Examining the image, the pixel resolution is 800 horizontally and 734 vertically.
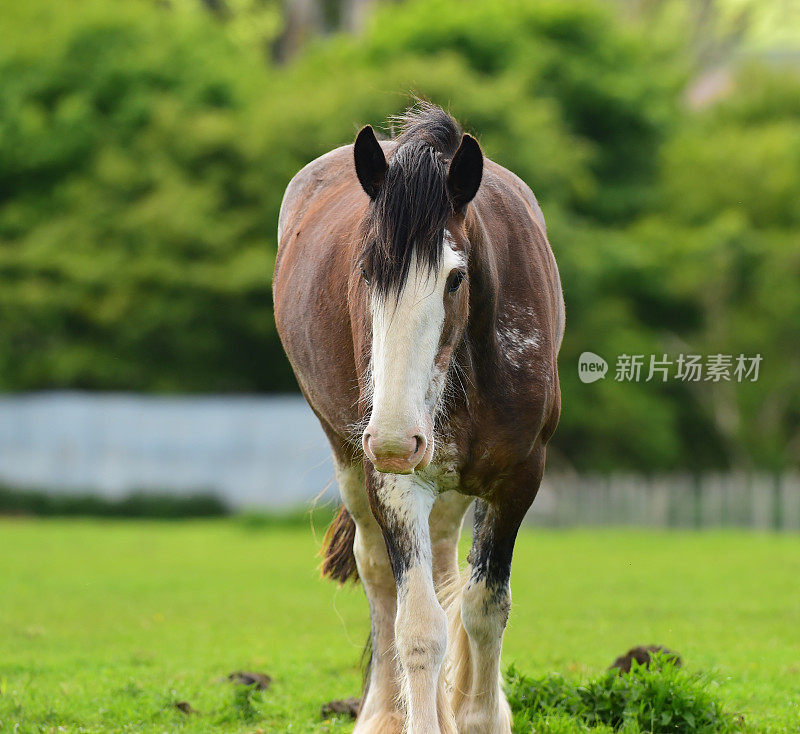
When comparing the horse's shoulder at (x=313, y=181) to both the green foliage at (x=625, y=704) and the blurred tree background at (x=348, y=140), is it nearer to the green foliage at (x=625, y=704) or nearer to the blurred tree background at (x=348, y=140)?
the green foliage at (x=625, y=704)

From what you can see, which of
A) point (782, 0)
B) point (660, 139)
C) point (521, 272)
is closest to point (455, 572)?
point (521, 272)

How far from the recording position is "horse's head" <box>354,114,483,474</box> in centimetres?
399

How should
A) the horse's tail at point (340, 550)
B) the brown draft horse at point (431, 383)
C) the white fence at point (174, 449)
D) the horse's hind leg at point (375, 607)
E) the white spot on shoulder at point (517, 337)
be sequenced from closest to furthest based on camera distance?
the brown draft horse at point (431, 383) → the white spot on shoulder at point (517, 337) → the horse's hind leg at point (375, 607) → the horse's tail at point (340, 550) → the white fence at point (174, 449)

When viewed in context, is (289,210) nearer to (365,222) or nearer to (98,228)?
(365,222)

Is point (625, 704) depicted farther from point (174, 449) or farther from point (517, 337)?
point (174, 449)

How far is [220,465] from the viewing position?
1036 inches

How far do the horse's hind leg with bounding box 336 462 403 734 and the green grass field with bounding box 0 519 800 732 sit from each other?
38 centimetres

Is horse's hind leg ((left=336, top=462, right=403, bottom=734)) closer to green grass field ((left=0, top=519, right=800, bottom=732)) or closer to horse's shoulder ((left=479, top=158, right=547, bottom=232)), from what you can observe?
green grass field ((left=0, top=519, right=800, bottom=732))

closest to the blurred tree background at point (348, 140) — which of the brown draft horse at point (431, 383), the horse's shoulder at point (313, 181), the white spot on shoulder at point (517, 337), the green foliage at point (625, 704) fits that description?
the horse's shoulder at point (313, 181)

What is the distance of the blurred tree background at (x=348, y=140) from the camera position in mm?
26750

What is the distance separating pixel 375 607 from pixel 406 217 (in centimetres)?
208

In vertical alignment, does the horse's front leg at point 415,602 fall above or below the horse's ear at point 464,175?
below

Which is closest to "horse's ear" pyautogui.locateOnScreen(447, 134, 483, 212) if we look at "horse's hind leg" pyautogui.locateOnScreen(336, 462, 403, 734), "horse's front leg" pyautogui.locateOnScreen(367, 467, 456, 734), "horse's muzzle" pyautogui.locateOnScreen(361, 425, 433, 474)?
"horse's muzzle" pyautogui.locateOnScreen(361, 425, 433, 474)

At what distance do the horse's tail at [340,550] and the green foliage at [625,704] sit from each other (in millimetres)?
1121
